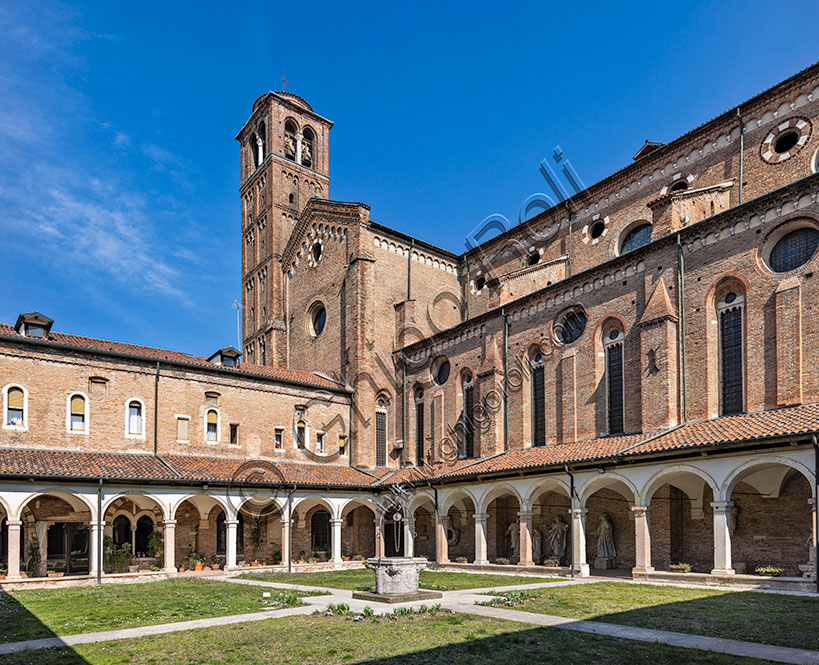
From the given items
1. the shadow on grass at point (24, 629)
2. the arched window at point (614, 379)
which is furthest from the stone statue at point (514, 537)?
the shadow on grass at point (24, 629)

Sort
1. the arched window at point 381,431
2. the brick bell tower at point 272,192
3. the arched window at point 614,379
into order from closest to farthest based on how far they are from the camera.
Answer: the arched window at point 614,379, the arched window at point 381,431, the brick bell tower at point 272,192

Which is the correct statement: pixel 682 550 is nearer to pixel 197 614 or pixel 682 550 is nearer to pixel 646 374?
pixel 646 374

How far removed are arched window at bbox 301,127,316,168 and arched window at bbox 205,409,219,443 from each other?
22.1 metres

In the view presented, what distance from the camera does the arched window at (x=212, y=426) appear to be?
2927 cm

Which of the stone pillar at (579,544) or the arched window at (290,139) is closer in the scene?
the stone pillar at (579,544)

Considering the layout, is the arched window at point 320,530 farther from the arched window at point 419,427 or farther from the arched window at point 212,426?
the arched window at point 212,426

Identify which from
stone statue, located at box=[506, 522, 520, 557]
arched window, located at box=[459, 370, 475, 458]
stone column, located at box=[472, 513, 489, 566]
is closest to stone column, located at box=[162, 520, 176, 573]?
stone column, located at box=[472, 513, 489, 566]

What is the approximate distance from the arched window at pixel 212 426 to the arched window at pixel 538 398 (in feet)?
44.6

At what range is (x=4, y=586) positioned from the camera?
69.4 feet

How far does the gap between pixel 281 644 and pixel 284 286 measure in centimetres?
3290

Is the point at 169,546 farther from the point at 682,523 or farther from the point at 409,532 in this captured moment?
the point at 682,523

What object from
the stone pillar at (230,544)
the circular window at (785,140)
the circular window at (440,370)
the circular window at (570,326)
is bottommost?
the stone pillar at (230,544)

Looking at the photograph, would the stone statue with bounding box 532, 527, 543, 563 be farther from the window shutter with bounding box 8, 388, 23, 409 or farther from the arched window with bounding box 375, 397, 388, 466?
the window shutter with bounding box 8, 388, 23, 409

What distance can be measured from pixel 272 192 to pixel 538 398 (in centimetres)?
2358
